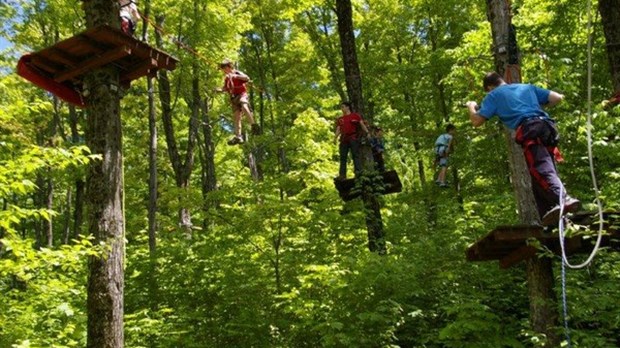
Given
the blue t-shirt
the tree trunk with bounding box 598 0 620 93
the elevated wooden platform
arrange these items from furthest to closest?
the elevated wooden platform, the tree trunk with bounding box 598 0 620 93, the blue t-shirt

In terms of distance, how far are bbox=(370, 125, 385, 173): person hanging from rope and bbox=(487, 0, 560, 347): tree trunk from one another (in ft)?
13.7

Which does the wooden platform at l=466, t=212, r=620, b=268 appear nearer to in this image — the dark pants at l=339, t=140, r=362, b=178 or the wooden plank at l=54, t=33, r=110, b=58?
the dark pants at l=339, t=140, r=362, b=178

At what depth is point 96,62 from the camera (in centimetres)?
644

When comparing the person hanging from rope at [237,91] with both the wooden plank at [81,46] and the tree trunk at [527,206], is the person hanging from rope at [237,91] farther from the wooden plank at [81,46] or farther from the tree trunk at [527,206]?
the tree trunk at [527,206]

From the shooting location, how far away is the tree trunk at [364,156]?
9.81 m

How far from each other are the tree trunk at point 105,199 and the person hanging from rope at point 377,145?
5491 mm

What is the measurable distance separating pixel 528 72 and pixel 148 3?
32.4 feet

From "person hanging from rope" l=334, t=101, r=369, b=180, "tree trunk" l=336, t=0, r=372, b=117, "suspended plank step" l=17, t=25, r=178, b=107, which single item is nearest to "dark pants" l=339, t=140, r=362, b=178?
"person hanging from rope" l=334, t=101, r=369, b=180

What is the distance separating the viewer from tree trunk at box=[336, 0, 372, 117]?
10.6m

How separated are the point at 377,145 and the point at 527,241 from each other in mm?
5541

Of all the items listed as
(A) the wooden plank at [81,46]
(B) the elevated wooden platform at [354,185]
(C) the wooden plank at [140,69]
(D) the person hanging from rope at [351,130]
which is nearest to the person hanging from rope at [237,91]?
(D) the person hanging from rope at [351,130]

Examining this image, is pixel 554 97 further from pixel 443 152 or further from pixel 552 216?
pixel 443 152

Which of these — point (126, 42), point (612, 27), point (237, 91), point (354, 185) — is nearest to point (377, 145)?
point (354, 185)

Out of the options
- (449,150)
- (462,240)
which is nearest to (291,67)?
(449,150)
